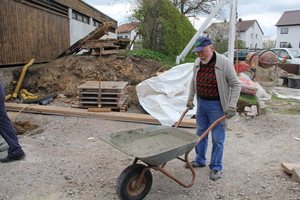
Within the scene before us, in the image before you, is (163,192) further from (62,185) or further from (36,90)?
(36,90)

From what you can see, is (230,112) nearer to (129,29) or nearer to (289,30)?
(129,29)

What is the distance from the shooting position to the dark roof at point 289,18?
116 ft

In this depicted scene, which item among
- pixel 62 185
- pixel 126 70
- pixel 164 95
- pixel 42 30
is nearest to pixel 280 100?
pixel 164 95

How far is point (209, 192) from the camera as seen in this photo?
120 inches

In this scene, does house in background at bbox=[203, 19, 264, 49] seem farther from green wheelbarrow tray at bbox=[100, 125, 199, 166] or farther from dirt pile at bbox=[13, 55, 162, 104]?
green wheelbarrow tray at bbox=[100, 125, 199, 166]

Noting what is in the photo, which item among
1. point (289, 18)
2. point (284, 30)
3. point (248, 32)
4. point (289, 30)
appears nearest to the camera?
point (289, 30)

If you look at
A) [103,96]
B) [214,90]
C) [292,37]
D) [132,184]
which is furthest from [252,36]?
[132,184]

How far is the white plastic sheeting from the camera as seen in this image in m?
6.02

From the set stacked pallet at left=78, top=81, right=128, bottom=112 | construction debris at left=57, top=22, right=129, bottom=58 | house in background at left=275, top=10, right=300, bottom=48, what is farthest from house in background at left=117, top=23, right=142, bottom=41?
house in background at left=275, top=10, right=300, bottom=48

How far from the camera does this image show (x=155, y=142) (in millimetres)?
3053

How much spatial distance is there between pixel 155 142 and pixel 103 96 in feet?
12.5

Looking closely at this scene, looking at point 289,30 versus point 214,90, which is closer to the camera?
point 214,90

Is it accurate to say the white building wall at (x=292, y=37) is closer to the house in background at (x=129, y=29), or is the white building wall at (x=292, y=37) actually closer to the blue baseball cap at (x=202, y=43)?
the house in background at (x=129, y=29)

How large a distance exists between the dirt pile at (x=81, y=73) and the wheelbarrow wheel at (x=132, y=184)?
5794mm
